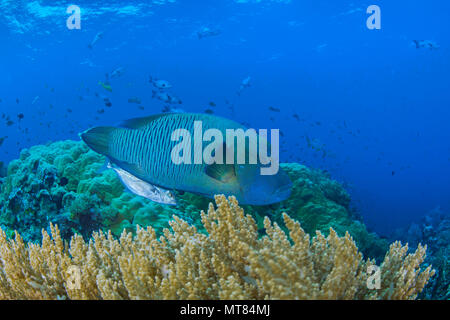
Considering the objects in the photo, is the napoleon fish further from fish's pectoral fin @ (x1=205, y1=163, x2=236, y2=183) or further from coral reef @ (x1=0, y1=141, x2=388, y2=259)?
coral reef @ (x1=0, y1=141, x2=388, y2=259)

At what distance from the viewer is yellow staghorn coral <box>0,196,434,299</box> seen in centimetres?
155

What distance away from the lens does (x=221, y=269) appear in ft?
5.82

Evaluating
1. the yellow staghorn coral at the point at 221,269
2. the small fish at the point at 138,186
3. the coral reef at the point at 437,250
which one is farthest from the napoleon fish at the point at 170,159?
the coral reef at the point at 437,250

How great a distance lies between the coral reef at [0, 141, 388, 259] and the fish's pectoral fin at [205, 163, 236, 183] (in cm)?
227

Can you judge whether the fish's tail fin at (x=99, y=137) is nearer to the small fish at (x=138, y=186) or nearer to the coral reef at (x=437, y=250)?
the small fish at (x=138, y=186)

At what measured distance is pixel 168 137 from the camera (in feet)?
6.07

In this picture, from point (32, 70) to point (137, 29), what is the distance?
25623 mm

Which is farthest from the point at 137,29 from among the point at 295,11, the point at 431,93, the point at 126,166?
the point at 431,93

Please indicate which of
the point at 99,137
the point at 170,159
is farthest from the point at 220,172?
the point at 99,137

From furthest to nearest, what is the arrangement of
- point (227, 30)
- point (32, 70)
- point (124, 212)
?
point (32, 70) → point (227, 30) → point (124, 212)

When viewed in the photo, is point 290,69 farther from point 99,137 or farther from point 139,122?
point 99,137

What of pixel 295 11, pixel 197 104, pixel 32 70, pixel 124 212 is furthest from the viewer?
pixel 197 104

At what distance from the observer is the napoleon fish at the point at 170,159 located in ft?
6.00

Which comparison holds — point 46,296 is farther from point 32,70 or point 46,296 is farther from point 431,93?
point 431,93
